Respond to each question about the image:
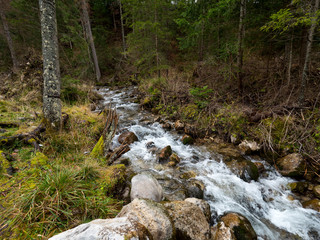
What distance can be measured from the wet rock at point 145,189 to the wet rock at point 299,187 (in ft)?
11.9

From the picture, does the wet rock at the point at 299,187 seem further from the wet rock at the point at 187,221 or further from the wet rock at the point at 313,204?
the wet rock at the point at 187,221

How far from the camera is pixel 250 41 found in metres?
8.42

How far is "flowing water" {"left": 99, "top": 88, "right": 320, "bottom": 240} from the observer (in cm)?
314

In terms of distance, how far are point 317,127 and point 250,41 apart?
617 centimetres

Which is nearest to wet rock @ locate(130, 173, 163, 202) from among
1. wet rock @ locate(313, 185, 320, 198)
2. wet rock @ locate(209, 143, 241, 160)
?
wet rock @ locate(209, 143, 241, 160)

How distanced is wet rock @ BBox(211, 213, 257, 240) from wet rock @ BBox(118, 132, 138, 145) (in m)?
4.15

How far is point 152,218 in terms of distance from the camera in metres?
1.92

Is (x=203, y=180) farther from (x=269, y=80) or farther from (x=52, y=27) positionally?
(x=269, y=80)

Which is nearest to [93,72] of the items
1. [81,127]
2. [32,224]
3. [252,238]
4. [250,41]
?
[81,127]

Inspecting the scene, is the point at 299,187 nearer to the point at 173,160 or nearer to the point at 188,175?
the point at 188,175

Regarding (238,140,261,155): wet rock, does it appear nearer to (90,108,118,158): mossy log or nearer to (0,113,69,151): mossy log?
(90,108,118,158): mossy log

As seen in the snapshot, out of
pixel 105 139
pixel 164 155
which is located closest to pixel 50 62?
pixel 105 139

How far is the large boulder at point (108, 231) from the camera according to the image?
1.38 m

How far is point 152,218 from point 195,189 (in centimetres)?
213
